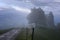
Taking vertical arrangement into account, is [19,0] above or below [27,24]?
above

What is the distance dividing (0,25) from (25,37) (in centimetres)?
33

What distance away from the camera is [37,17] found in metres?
1.32

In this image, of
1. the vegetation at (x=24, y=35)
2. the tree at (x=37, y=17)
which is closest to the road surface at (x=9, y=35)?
the vegetation at (x=24, y=35)

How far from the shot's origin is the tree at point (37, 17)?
1.31 m

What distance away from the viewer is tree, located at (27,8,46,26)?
1.31 m

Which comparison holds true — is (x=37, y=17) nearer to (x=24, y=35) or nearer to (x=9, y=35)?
(x=24, y=35)

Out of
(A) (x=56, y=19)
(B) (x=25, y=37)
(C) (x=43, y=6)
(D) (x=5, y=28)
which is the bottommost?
(B) (x=25, y=37)

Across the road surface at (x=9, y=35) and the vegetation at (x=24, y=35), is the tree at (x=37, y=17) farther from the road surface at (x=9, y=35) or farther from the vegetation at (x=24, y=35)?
the road surface at (x=9, y=35)

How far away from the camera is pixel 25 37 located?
4.18 feet

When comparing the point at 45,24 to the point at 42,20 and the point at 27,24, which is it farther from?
the point at 27,24

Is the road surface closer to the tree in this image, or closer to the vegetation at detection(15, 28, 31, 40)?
the vegetation at detection(15, 28, 31, 40)

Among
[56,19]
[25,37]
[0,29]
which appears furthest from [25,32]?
[56,19]

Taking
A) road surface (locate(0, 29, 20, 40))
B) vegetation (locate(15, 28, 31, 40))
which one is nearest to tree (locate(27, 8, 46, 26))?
vegetation (locate(15, 28, 31, 40))

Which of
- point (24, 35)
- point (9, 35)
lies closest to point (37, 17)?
point (24, 35)
